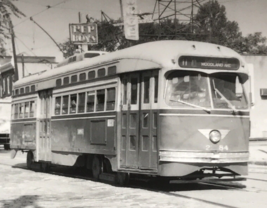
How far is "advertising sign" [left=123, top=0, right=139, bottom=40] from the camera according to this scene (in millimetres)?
33219

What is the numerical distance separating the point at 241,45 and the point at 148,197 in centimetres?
6851

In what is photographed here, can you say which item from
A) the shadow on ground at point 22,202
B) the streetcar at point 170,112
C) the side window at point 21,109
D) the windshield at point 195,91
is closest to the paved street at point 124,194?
the shadow on ground at point 22,202

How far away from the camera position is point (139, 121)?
12195mm

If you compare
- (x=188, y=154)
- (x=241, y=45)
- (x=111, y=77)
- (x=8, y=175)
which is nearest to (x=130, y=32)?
(x=8, y=175)

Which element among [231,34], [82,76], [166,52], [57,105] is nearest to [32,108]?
[57,105]

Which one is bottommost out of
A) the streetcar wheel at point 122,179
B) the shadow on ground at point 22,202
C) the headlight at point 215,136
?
the shadow on ground at point 22,202

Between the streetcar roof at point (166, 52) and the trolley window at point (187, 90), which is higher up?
the streetcar roof at point (166, 52)

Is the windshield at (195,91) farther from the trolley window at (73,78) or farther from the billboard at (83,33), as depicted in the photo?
the billboard at (83,33)

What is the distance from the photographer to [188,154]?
Answer: 1141cm

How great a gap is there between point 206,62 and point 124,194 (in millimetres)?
3064

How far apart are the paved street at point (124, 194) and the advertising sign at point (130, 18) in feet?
62.9

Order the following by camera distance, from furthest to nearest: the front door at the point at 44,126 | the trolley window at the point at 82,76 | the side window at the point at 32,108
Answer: the side window at the point at 32,108, the front door at the point at 44,126, the trolley window at the point at 82,76

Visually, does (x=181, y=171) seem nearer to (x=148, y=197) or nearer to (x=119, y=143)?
(x=148, y=197)

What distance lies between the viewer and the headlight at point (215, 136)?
37.8 ft
